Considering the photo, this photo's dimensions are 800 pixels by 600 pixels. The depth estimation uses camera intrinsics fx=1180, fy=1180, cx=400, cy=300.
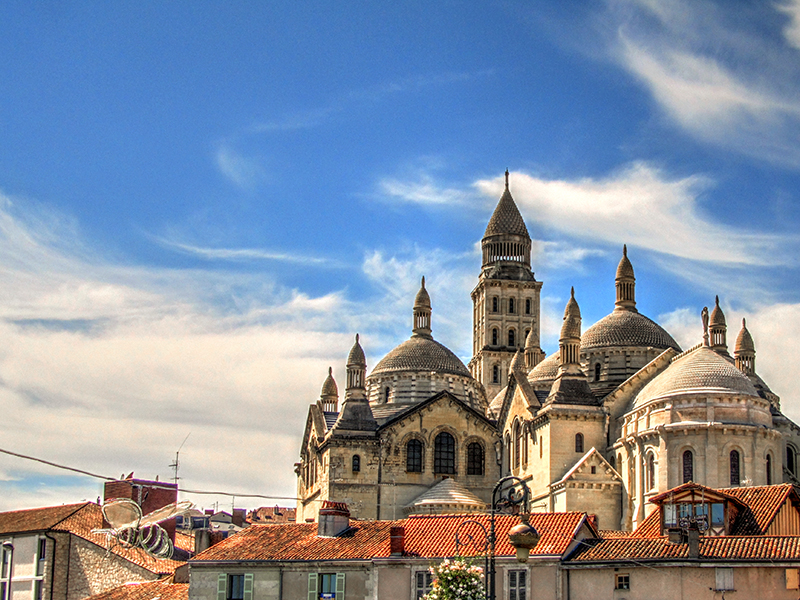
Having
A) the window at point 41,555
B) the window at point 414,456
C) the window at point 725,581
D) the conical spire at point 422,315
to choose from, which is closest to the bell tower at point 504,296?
the conical spire at point 422,315

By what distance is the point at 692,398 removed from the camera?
5425 centimetres

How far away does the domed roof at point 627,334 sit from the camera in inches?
2734

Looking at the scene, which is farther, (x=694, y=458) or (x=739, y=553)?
(x=694, y=458)

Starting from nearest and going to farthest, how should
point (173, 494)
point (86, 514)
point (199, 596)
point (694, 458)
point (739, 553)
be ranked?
1. point (739, 553)
2. point (199, 596)
3. point (86, 514)
4. point (694, 458)
5. point (173, 494)

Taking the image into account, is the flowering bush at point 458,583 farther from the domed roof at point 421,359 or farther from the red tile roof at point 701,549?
the domed roof at point 421,359

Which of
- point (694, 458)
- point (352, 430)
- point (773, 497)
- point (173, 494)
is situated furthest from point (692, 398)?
point (173, 494)

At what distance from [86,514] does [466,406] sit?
2645cm

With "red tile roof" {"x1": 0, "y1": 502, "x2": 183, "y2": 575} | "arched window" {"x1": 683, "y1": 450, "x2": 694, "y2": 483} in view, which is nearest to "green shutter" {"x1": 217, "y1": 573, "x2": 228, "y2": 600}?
"red tile roof" {"x1": 0, "y1": 502, "x2": 183, "y2": 575}

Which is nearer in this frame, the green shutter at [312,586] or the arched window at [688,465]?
the green shutter at [312,586]

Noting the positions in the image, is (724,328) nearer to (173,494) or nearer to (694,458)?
(694,458)

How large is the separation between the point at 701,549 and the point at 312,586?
11.8 m

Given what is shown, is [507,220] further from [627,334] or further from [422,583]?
[422,583]

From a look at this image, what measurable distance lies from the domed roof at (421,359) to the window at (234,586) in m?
36.3

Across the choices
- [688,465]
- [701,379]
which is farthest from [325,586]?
[701,379]
